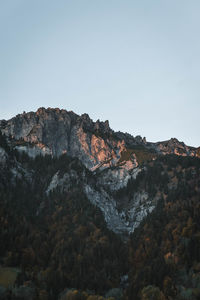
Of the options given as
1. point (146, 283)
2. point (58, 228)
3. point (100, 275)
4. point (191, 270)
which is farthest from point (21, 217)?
point (191, 270)

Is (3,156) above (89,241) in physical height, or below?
above

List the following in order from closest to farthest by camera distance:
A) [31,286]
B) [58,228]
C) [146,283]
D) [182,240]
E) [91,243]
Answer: [31,286] < [146,283] < [182,240] < [91,243] < [58,228]

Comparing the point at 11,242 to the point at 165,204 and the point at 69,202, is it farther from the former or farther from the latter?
the point at 165,204

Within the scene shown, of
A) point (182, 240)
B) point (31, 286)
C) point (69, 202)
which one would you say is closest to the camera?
point (31, 286)

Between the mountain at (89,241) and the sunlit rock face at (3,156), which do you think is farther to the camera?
the sunlit rock face at (3,156)

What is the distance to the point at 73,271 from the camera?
382 ft

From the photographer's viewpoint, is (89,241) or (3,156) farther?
(3,156)

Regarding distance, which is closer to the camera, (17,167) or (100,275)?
(100,275)

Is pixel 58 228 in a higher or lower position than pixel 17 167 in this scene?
lower

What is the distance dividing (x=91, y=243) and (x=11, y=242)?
38.1 metres

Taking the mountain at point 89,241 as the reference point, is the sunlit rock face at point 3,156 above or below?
above

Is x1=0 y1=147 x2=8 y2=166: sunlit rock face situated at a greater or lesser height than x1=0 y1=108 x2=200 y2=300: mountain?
greater

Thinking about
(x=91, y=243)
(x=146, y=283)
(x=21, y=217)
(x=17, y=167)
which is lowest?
(x=146, y=283)

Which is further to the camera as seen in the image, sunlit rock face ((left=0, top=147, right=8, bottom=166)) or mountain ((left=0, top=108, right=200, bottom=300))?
sunlit rock face ((left=0, top=147, right=8, bottom=166))
